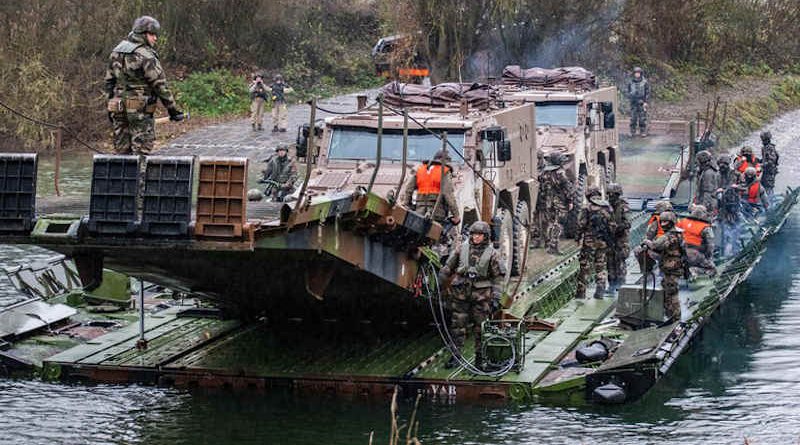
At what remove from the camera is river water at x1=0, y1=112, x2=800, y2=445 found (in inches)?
512

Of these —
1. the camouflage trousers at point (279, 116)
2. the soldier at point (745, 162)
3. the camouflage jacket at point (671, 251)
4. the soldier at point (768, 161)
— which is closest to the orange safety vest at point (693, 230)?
the camouflage jacket at point (671, 251)

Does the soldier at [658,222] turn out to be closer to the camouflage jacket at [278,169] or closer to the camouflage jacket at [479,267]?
the camouflage jacket at [479,267]

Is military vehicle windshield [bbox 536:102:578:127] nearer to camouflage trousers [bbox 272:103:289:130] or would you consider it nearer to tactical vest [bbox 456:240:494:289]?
tactical vest [bbox 456:240:494:289]

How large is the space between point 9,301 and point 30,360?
3301 millimetres

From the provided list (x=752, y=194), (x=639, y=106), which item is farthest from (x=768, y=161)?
(x=639, y=106)

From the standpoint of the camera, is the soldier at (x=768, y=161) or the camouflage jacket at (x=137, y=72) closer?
the camouflage jacket at (x=137, y=72)

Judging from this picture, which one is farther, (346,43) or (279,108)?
(346,43)

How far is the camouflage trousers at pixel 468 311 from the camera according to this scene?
14.3m

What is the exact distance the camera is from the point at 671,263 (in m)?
15.9

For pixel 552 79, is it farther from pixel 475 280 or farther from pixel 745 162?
pixel 475 280

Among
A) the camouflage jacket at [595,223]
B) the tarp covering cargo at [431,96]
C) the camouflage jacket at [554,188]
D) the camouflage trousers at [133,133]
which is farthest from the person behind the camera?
the camouflage jacket at [554,188]

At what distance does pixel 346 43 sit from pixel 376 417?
29.3 meters

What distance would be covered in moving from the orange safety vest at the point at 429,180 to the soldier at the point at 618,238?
2.76 meters

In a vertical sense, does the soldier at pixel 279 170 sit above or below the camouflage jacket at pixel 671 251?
above
